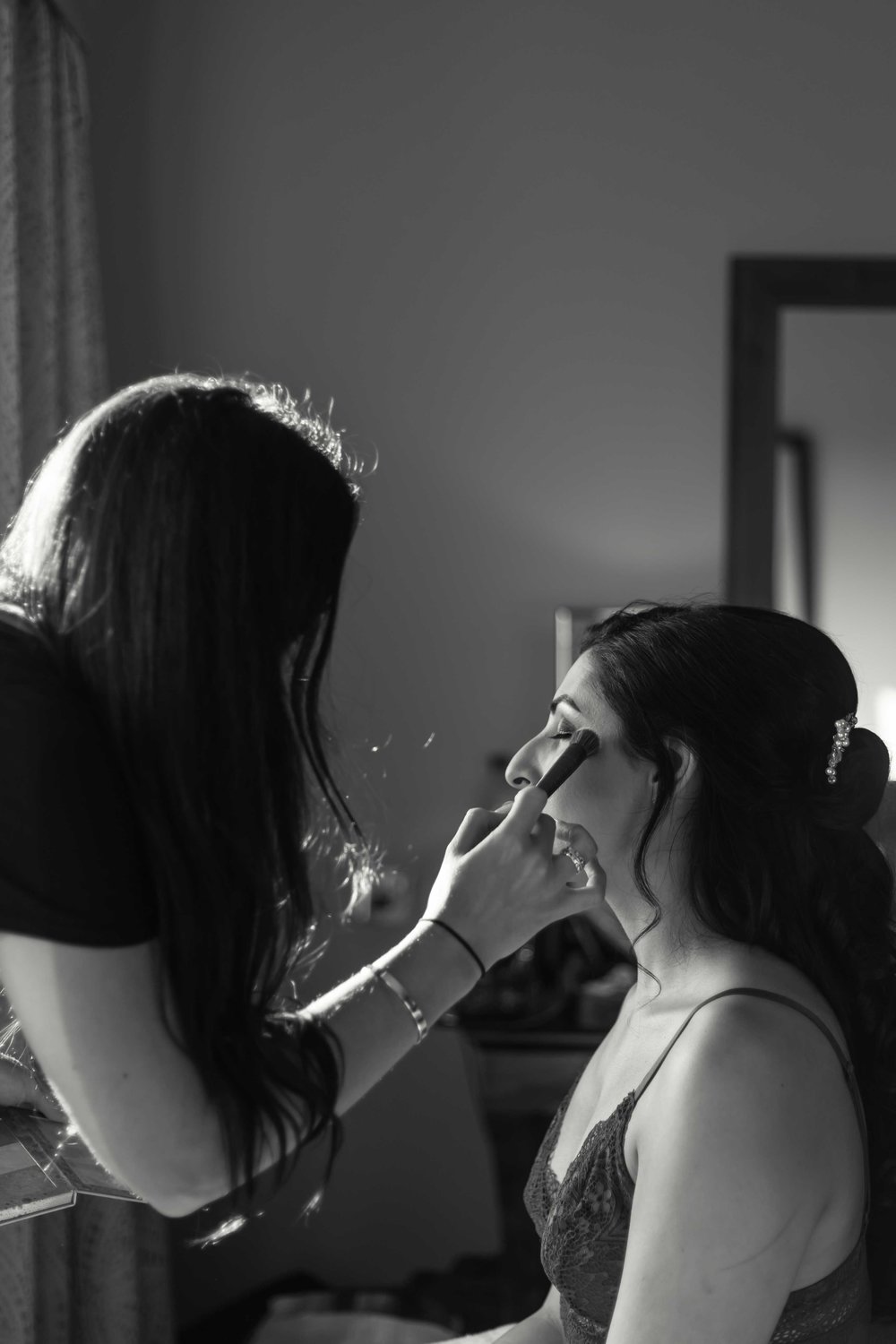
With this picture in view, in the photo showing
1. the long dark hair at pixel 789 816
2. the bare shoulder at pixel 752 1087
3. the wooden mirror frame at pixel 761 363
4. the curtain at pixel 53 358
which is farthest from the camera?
the wooden mirror frame at pixel 761 363

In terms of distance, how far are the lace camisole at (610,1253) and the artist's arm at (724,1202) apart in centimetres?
7

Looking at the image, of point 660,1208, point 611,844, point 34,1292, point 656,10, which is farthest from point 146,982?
point 656,10

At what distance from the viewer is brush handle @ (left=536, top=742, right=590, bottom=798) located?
1.13 meters

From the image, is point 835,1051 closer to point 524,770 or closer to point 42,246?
point 524,770

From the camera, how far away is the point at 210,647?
0.83 m

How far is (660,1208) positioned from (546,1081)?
129 centimetres

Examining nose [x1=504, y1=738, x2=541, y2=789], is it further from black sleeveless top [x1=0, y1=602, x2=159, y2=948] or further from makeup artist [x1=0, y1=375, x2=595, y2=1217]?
black sleeveless top [x1=0, y1=602, x2=159, y2=948]

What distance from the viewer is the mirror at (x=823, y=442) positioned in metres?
A: 2.72

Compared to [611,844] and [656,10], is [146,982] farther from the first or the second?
[656,10]

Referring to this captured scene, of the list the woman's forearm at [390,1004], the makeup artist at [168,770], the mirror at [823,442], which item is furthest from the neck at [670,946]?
the mirror at [823,442]

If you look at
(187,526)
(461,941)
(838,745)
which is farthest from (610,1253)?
(187,526)

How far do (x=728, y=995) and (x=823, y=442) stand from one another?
1.82 metres

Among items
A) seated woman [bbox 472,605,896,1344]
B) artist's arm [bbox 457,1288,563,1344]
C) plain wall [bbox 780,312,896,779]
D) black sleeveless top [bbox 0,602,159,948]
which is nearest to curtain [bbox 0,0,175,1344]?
artist's arm [bbox 457,1288,563,1344]

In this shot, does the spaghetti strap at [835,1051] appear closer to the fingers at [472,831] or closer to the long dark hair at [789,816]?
the long dark hair at [789,816]
